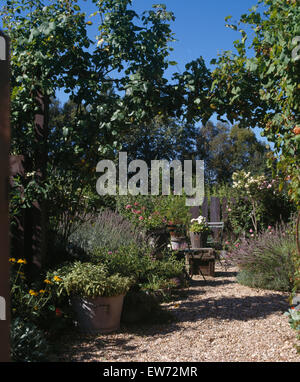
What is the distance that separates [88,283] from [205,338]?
1.16 meters

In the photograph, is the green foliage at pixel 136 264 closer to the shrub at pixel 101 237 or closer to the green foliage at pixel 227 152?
the shrub at pixel 101 237

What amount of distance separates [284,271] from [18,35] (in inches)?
165

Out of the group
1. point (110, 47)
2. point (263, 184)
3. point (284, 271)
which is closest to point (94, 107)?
point (110, 47)

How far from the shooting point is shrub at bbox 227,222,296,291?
16.7 ft

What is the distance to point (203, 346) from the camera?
3264 mm

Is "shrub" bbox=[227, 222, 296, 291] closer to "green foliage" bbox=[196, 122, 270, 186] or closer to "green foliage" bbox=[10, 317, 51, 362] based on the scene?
"green foliage" bbox=[10, 317, 51, 362]

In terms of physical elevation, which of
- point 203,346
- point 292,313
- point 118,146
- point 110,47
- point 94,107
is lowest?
point 203,346

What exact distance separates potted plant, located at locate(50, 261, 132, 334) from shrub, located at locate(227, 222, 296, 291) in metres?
2.32

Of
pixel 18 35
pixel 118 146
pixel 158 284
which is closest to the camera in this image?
pixel 118 146

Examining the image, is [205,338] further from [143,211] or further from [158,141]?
[158,141]

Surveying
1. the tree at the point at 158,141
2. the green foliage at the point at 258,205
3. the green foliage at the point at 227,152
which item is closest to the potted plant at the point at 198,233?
the green foliage at the point at 258,205

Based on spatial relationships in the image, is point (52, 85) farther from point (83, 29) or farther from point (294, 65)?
point (294, 65)

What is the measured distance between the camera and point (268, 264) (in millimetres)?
5246

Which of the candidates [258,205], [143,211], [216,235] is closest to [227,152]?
[216,235]
